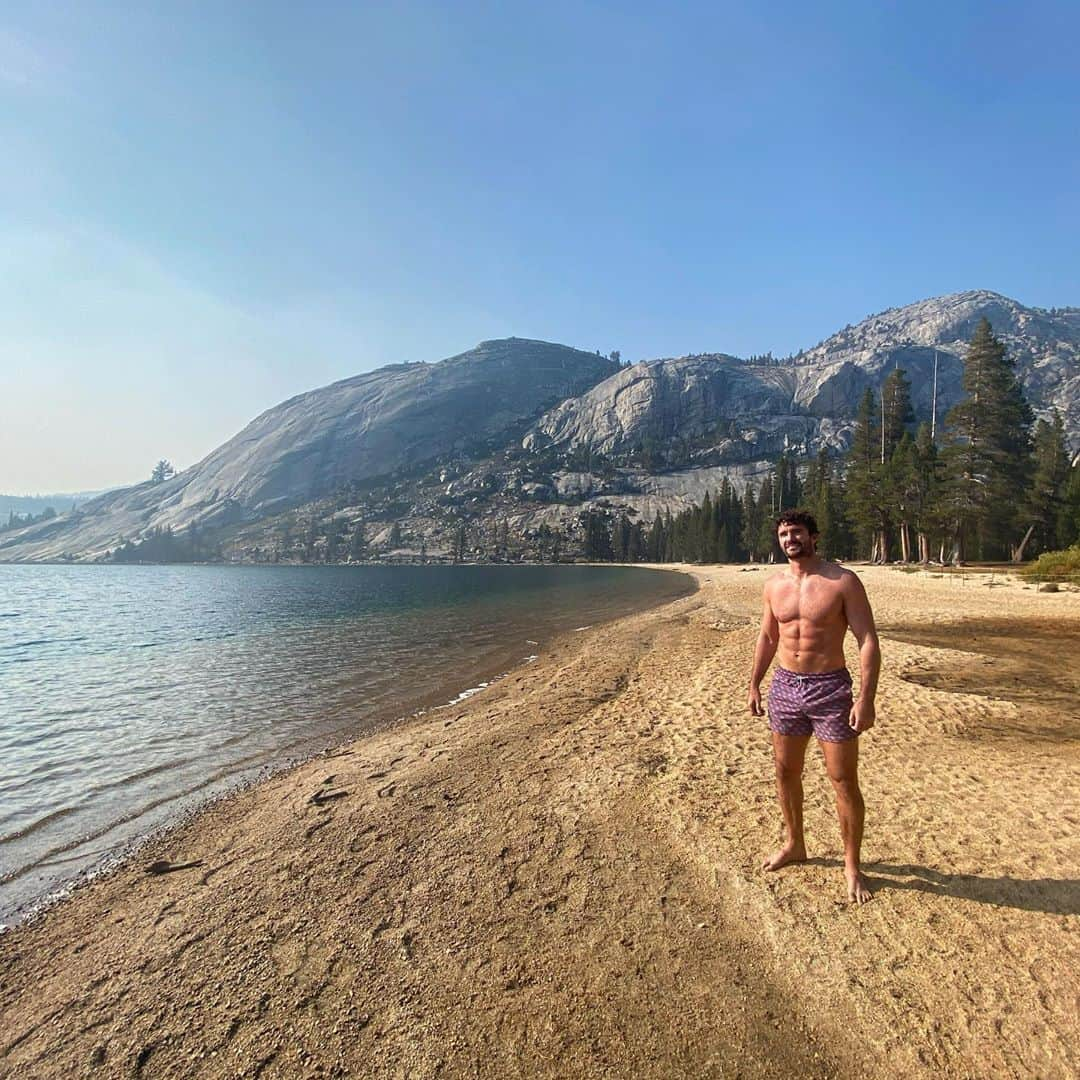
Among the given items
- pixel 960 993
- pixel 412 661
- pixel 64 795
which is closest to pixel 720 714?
pixel 960 993

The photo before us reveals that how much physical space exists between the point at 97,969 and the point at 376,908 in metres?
2.47

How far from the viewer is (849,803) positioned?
17.0 ft

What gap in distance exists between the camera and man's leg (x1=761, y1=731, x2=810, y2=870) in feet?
18.2

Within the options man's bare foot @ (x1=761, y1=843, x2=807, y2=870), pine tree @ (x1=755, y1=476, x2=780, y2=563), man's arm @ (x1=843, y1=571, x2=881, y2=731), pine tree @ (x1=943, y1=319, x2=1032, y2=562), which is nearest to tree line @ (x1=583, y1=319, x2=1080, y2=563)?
pine tree @ (x1=943, y1=319, x2=1032, y2=562)

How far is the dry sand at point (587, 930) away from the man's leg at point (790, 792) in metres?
0.16

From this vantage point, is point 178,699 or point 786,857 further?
point 178,699

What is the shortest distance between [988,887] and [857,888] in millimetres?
1218

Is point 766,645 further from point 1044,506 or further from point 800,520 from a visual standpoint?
point 1044,506

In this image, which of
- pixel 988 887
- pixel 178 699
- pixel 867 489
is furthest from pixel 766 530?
pixel 988 887

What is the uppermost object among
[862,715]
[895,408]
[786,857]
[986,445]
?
[895,408]

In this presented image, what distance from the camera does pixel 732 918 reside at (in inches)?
203

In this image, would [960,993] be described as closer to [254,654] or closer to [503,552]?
[254,654]

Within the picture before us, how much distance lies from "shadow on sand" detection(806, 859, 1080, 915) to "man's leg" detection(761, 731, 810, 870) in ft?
2.17

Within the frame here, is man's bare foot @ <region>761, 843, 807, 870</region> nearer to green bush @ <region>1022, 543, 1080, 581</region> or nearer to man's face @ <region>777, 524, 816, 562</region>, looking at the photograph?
man's face @ <region>777, 524, 816, 562</region>
